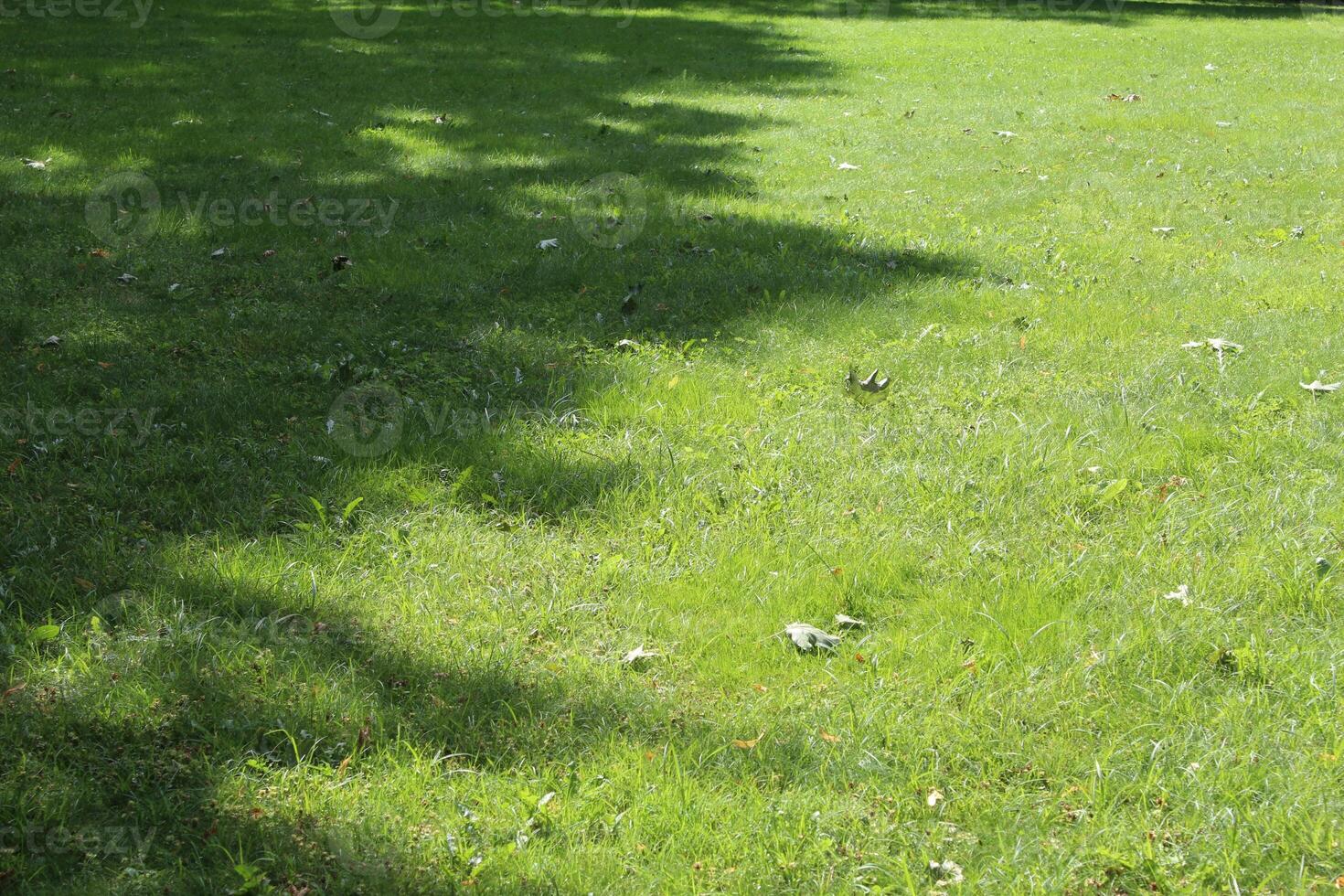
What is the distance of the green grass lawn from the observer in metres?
2.52

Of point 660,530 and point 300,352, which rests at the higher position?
point 300,352

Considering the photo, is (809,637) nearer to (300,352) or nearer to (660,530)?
(660,530)

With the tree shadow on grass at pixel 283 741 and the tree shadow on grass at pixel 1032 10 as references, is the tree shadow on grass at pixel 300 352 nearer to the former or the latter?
the tree shadow on grass at pixel 283 741

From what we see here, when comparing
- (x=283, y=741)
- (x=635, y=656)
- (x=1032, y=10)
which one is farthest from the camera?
(x=1032, y=10)

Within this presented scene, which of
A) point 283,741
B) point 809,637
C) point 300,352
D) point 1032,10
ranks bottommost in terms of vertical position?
point 283,741

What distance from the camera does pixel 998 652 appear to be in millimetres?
3084

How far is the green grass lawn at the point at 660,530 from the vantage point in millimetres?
2518

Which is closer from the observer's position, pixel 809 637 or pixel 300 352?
pixel 809 637

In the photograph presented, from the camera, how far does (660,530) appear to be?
12.4 feet

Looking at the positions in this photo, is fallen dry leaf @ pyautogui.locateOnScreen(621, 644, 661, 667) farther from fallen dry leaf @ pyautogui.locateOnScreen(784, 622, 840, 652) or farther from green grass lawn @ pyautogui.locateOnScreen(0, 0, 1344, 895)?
fallen dry leaf @ pyautogui.locateOnScreen(784, 622, 840, 652)

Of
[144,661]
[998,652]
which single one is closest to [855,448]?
[998,652]

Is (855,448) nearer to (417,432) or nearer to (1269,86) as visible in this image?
(417,432)

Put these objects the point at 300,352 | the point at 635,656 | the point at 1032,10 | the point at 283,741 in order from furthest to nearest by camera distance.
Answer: the point at 1032,10 → the point at 300,352 → the point at 635,656 → the point at 283,741

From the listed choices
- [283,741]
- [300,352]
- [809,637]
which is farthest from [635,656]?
[300,352]
